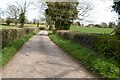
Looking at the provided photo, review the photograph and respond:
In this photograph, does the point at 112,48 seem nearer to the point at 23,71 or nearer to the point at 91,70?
the point at 91,70

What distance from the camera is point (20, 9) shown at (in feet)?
254

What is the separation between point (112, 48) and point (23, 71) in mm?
4672

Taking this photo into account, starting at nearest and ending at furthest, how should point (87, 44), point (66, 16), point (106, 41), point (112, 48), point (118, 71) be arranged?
point (118, 71), point (112, 48), point (106, 41), point (87, 44), point (66, 16)

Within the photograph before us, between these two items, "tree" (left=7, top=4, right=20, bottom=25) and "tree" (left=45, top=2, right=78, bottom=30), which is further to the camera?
"tree" (left=7, top=4, right=20, bottom=25)

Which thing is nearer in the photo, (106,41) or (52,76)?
(52,76)

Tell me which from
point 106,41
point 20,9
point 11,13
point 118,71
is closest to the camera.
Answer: point 118,71

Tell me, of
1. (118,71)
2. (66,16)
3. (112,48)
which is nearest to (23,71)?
(118,71)

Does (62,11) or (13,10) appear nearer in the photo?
(62,11)

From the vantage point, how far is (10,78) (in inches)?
325

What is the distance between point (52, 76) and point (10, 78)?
159 centimetres

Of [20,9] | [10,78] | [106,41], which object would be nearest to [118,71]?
[106,41]

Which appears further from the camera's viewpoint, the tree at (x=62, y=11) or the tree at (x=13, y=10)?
the tree at (x=13, y=10)

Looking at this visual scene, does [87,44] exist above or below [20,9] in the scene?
below

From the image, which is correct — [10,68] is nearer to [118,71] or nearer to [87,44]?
[118,71]
